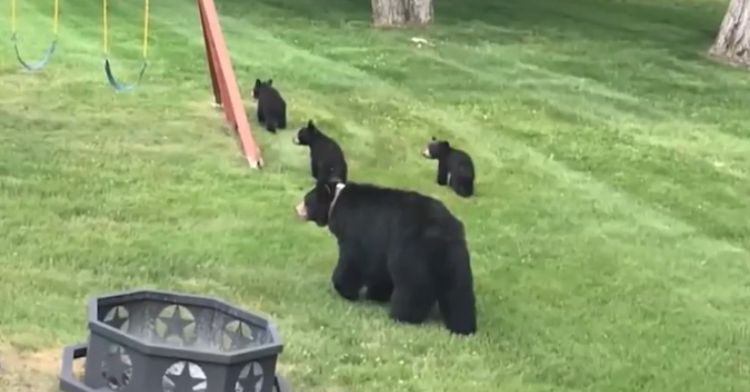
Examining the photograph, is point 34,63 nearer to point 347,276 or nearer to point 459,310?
point 347,276

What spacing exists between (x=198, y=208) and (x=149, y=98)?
3.90 metres

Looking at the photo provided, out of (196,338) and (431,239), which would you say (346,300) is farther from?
(196,338)

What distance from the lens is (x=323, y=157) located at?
919 centimetres

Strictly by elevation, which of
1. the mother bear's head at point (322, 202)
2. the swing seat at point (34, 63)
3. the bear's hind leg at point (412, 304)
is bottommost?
the swing seat at point (34, 63)

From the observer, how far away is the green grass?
6.11 metres

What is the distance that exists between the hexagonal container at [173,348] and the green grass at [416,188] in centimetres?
35

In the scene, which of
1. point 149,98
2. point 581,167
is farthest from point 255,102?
point 581,167

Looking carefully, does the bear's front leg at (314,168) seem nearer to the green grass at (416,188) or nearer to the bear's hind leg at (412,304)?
the green grass at (416,188)

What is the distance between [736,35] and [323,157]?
9350 millimetres

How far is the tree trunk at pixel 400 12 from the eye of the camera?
18328 millimetres

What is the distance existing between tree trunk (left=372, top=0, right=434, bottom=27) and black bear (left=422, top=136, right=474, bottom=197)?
29.1 feet

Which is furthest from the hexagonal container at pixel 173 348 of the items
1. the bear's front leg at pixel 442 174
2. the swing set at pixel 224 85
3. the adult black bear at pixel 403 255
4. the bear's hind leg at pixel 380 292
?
the bear's front leg at pixel 442 174

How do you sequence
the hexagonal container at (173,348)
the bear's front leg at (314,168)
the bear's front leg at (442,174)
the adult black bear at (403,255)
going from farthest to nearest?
1. the bear's front leg at (442,174)
2. the bear's front leg at (314,168)
3. the adult black bear at (403,255)
4. the hexagonal container at (173,348)

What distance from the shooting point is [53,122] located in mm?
10617
